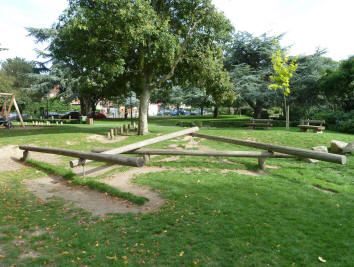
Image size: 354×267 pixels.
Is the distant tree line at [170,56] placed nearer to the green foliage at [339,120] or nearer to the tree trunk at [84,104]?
the green foliage at [339,120]

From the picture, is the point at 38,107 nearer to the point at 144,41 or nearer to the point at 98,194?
the point at 144,41

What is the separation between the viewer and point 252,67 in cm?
2888

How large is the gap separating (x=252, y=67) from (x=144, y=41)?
18940 mm

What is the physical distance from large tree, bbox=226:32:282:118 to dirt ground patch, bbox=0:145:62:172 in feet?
65.3

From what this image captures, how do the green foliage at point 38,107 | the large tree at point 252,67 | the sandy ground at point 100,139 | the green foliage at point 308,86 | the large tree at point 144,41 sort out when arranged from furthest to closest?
1. the green foliage at point 38,107
2. the large tree at point 252,67
3. the green foliage at point 308,86
4. the sandy ground at point 100,139
5. the large tree at point 144,41

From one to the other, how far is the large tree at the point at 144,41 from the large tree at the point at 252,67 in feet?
30.0

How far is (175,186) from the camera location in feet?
21.9

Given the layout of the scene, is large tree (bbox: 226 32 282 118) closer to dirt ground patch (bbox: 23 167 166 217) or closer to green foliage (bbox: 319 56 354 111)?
green foliage (bbox: 319 56 354 111)

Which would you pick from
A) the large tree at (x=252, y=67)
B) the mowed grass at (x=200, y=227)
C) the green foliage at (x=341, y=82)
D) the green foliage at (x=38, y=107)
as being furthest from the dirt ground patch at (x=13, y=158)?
the green foliage at (x=38, y=107)

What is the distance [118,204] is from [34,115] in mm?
40682

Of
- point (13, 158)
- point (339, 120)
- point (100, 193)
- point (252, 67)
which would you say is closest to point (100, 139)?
point (13, 158)

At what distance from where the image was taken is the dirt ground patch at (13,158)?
9120 millimetres

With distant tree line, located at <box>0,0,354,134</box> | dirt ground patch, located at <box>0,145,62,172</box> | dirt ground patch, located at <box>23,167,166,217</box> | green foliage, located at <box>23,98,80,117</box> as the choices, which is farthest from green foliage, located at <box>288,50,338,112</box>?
green foliage, located at <box>23,98,80,117</box>

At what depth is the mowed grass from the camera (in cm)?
346
